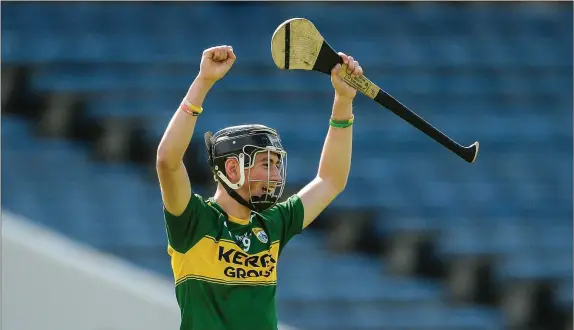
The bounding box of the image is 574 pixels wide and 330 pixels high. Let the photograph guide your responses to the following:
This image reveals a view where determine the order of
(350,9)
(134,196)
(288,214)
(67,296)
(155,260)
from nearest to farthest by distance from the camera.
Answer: (288,214)
(67,296)
(155,260)
(134,196)
(350,9)

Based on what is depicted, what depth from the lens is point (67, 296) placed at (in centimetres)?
536

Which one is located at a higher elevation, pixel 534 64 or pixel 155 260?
pixel 534 64

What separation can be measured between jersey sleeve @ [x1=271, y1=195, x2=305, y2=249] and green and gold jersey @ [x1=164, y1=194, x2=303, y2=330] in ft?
0.47

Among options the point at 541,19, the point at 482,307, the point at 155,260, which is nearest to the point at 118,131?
the point at 155,260

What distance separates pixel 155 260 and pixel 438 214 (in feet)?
6.44

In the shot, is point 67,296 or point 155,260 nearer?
point 67,296

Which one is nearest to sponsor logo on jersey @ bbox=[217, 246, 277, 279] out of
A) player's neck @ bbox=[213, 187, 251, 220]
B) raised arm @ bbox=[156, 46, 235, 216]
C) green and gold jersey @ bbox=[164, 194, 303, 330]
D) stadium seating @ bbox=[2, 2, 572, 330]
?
green and gold jersey @ bbox=[164, 194, 303, 330]

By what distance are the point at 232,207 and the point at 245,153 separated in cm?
17

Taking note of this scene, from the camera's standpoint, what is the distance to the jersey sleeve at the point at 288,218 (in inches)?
125

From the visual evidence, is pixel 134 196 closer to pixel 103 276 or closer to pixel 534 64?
pixel 103 276

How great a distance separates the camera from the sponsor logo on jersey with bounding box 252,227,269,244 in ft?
10.1

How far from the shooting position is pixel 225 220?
10.00 ft

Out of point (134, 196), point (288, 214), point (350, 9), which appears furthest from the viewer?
point (350, 9)

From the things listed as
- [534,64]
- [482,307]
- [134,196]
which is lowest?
[482,307]
